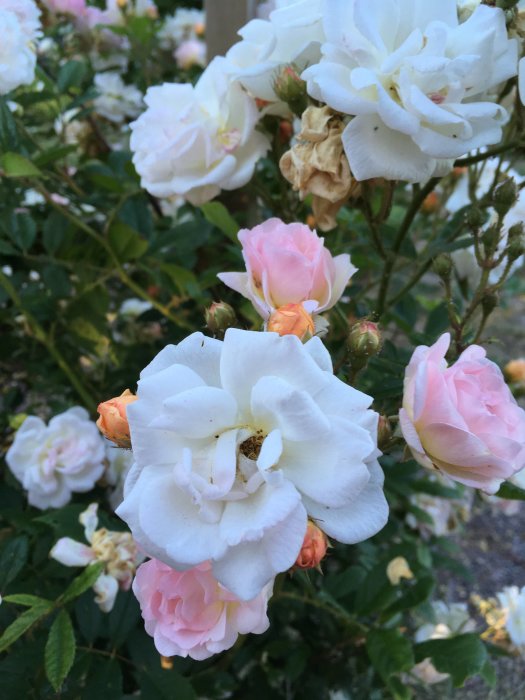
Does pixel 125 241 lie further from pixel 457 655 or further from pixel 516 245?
pixel 457 655

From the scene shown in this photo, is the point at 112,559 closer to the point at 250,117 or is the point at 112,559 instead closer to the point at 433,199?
the point at 250,117

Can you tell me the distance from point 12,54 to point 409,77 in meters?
0.49

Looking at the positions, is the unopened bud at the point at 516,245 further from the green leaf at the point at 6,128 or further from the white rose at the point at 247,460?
the green leaf at the point at 6,128

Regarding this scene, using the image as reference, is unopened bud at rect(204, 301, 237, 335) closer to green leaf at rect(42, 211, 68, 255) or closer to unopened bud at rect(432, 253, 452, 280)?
unopened bud at rect(432, 253, 452, 280)

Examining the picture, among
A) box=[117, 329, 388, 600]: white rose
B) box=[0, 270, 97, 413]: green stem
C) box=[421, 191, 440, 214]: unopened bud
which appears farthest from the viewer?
box=[421, 191, 440, 214]: unopened bud

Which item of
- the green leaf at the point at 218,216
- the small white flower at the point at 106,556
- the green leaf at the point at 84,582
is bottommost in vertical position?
the small white flower at the point at 106,556

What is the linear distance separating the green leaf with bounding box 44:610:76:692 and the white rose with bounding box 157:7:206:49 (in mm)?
1662

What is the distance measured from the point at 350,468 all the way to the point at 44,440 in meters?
0.65

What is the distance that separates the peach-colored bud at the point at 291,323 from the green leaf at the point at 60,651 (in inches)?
15.3

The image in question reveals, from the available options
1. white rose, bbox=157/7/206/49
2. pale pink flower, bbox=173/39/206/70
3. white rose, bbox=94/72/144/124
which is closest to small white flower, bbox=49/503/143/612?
white rose, bbox=94/72/144/124

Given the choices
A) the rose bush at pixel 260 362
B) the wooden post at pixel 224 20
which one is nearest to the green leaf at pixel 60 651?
the rose bush at pixel 260 362

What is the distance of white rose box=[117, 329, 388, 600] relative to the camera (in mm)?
422

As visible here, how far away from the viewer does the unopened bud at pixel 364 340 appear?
558mm

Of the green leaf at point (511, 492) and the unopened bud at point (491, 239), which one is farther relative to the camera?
the unopened bud at point (491, 239)
